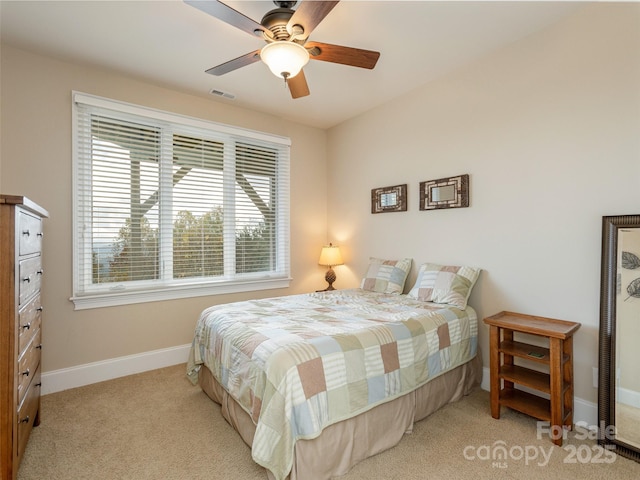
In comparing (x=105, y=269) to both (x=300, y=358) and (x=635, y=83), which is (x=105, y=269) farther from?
(x=635, y=83)

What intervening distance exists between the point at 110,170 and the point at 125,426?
2.12 metres

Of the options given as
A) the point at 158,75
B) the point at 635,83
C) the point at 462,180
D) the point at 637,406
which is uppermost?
the point at 158,75

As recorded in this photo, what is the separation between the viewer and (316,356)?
1.66 meters

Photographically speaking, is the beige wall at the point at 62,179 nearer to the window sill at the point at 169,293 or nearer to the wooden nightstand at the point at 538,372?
the window sill at the point at 169,293

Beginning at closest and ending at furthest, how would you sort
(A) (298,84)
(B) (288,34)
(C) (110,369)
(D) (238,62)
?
1. (B) (288,34)
2. (D) (238,62)
3. (A) (298,84)
4. (C) (110,369)

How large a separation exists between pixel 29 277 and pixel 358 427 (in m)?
1.98

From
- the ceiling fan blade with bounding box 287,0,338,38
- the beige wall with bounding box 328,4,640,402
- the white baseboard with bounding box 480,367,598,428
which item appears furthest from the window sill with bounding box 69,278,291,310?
the white baseboard with bounding box 480,367,598,428

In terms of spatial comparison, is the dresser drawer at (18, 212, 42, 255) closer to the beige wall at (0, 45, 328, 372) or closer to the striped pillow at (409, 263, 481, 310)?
the beige wall at (0, 45, 328, 372)

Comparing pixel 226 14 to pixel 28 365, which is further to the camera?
pixel 28 365

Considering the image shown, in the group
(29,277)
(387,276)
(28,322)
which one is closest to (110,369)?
(28,322)

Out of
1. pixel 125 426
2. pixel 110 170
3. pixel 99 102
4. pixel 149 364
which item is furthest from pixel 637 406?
pixel 99 102

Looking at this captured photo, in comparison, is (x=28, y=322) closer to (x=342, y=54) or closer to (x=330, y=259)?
(x=342, y=54)

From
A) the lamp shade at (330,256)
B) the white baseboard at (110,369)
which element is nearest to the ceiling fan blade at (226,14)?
the lamp shade at (330,256)

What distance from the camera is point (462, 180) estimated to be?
9.27 ft
